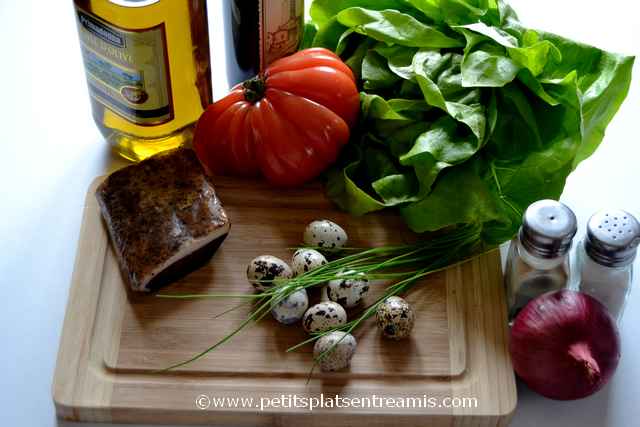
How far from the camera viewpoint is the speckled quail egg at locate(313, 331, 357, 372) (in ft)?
3.33

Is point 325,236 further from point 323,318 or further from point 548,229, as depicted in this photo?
point 548,229

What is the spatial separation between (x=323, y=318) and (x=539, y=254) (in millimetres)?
256

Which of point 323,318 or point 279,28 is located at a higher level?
point 279,28

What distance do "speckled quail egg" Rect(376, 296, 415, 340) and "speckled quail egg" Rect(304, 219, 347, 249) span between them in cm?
11

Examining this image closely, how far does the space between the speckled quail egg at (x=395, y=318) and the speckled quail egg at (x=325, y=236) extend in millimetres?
107

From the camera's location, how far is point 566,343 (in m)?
0.97

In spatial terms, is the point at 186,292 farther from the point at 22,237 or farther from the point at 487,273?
the point at 487,273

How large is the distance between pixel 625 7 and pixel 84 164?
3.04ft

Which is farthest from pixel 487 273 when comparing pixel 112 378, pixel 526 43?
pixel 112 378

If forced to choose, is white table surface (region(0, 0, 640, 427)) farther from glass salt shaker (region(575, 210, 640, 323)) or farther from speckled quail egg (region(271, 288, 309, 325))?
speckled quail egg (region(271, 288, 309, 325))

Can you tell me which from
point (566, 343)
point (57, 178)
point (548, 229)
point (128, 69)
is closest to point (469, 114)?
point (548, 229)

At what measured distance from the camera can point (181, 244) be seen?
1.07 metres

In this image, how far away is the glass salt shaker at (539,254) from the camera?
101 centimetres

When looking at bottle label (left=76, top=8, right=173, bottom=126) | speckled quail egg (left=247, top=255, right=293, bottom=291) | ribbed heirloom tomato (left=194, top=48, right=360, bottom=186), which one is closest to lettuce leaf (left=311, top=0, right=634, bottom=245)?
ribbed heirloom tomato (left=194, top=48, right=360, bottom=186)
